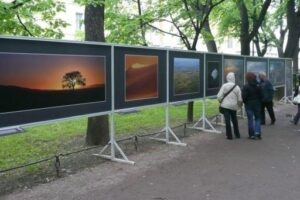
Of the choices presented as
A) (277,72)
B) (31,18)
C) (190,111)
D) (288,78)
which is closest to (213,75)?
(190,111)

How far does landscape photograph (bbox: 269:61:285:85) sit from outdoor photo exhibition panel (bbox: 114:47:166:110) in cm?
1032

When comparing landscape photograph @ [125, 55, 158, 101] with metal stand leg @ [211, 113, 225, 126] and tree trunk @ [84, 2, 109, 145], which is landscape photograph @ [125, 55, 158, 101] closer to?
tree trunk @ [84, 2, 109, 145]

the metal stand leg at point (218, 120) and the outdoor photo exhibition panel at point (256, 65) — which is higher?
the outdoor photo exhibition panel at point (256, 65)

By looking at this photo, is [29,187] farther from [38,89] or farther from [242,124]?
[242,124]

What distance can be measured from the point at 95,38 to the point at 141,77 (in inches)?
64.5

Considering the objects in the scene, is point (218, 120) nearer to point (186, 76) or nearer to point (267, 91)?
point (267, 91)

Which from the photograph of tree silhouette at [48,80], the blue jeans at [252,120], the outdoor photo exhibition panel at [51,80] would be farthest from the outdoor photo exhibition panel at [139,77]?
the blue jeans at [252,120]

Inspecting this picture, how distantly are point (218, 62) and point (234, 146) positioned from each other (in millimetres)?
3958

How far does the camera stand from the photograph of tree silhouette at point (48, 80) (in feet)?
21.4

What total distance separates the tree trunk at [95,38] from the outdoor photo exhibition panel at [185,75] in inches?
67.3

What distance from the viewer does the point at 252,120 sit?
11859 millimetres

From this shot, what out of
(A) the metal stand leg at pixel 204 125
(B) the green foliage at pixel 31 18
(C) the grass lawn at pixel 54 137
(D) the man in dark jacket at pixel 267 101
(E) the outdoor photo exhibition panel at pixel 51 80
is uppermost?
(B) the green foliage at pixel 31 18

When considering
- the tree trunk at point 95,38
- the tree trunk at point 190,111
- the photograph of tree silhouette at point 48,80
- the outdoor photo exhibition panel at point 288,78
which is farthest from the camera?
the outdoor photo exhibition panel at point 288,78

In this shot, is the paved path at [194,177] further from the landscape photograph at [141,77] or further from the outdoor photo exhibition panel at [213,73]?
the outdoor photo exhibition panel at [213,73]
